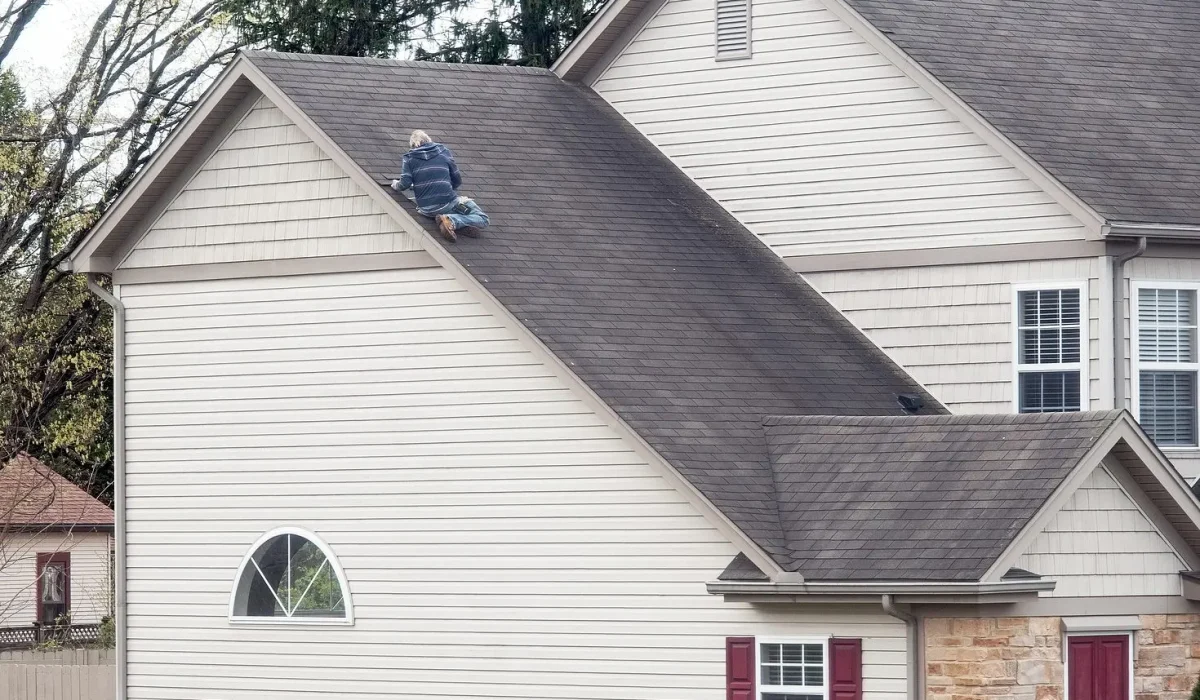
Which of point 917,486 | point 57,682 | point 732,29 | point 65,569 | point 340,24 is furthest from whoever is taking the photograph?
point 65,569

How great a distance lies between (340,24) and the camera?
36.2 meters

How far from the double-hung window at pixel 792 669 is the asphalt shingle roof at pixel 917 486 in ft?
2.74

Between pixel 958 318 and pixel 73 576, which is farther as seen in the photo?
pixel 73 576

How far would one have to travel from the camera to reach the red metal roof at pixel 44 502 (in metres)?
37.3

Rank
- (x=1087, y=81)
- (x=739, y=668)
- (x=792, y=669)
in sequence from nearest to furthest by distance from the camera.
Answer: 1. (x=792, y=669)
2. (x=739, y=668)
3. (x=1087, y=81)

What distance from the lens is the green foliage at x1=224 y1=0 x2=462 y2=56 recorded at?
36.1 m

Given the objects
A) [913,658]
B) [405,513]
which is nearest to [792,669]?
[913,658]

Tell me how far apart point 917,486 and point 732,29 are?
753 centimetres

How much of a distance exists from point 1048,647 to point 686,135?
8.66m

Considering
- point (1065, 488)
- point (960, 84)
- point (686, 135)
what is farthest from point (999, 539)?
point (686, 135)

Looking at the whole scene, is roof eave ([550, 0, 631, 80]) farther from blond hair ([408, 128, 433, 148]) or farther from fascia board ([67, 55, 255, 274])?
blond hair ([408, 128, 433, 148])

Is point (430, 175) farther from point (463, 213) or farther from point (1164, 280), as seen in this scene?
point (1164, 280)

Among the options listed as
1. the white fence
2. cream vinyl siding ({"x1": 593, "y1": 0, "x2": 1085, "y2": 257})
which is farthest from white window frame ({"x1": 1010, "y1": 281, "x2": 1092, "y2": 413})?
the white fence

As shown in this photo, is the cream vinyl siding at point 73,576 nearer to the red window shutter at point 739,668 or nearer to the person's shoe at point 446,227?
the person's shoe at point 446,227
